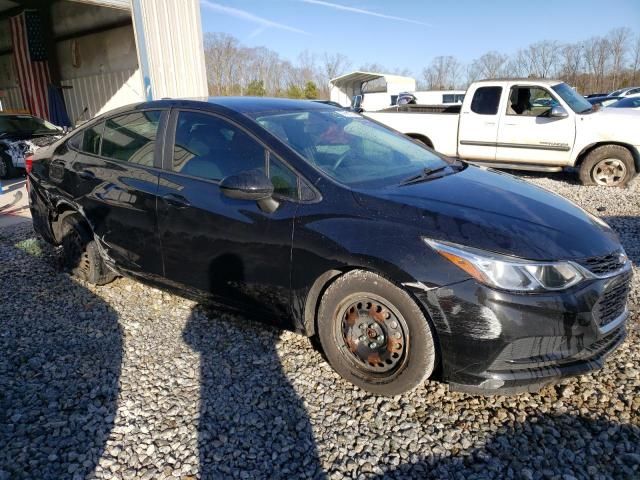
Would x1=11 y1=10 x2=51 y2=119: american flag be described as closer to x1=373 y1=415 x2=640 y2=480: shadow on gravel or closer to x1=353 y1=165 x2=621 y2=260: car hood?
x1=353 y1=165 x2=621 y2=260: car hood

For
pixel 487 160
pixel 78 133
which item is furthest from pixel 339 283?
pixel 487 160

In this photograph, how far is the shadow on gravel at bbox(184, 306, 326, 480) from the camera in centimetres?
208

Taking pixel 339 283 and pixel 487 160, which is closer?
pixel 339 283

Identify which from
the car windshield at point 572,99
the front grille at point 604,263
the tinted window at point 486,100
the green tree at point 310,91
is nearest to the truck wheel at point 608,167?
the car windshield at point 572,99

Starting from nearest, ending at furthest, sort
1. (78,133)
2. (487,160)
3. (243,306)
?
(243,306), (78,133), (487,160)

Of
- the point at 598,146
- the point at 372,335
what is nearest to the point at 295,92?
the point at 598,146

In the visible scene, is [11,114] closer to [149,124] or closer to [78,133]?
[78,133]

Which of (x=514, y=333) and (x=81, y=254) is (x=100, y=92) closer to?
(x=81, y=254)

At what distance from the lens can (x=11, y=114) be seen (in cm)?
1037

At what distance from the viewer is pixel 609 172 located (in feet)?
24.6

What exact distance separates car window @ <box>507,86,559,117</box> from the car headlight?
6.73 m

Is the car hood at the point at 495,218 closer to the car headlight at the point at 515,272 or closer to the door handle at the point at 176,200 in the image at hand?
the car headlight at the point at 515,272

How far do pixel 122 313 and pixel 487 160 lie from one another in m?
7.13

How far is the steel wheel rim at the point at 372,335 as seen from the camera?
7.74ft
